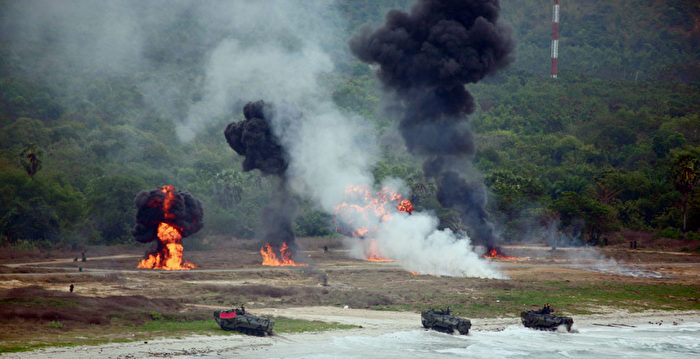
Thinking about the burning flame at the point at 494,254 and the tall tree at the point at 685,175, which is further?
the tall tree at the point at 685,175

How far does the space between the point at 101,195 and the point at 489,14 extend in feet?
241

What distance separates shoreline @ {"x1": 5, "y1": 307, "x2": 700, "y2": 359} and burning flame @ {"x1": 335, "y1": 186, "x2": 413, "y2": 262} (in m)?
40.7

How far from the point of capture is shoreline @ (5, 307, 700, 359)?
40719 millimetres

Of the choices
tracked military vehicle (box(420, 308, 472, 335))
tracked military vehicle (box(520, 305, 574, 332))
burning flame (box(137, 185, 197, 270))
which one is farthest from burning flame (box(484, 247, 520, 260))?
tracked military vehicle (box(420, 308, 472, 335))

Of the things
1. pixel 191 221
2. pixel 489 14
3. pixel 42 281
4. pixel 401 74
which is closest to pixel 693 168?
pixel 489 14

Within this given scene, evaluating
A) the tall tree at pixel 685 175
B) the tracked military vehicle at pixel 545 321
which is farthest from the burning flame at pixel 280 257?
the tall tree at pixel 685 175

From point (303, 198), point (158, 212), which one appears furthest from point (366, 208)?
point (158, 212)

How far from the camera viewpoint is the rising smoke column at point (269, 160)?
9438 centimetres

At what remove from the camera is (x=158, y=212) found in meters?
89.8

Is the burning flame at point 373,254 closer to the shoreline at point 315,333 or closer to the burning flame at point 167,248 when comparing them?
the burning flame at point 167,248

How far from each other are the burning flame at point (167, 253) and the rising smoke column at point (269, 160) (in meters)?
12.6

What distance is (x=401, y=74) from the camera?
97.8 meters

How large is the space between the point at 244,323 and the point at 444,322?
573 inches

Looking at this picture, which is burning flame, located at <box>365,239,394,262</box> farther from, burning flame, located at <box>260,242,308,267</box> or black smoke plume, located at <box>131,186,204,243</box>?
black smoke plume, located at <box>131,186,204,243</box>
